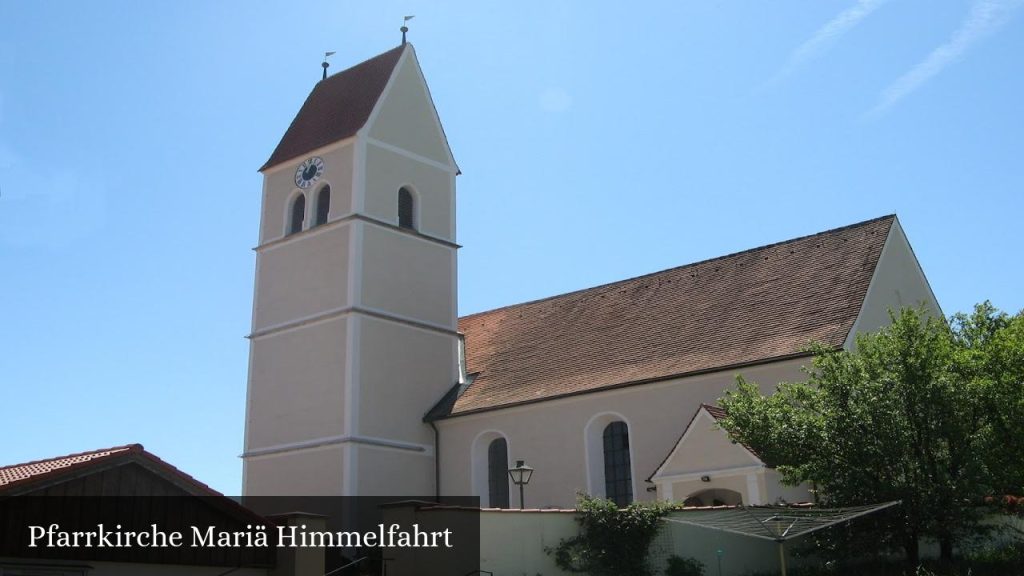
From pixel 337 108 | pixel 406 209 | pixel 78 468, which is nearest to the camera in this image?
pixel 78 468

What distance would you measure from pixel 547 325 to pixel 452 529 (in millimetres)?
14123

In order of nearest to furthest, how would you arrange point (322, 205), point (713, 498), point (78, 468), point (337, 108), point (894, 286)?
point (78, 468)
point (713, 498)
point (894, 286)
point (322, 205)
point (337, 108)

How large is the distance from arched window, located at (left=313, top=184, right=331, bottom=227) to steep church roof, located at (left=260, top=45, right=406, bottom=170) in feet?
4.63

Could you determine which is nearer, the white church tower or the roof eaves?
the roof eaves

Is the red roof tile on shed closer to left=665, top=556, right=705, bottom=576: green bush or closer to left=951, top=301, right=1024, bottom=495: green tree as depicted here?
left=665, top=556, right=705, bottom=576: green bush

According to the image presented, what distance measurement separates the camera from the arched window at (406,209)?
32250 mm

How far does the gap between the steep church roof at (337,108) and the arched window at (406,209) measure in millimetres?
2440

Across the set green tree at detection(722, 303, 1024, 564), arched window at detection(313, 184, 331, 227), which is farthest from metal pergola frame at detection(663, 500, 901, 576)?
arched window at detection(313, 184, 331, 227)

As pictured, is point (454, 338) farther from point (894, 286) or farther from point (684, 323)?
point (894, 286)

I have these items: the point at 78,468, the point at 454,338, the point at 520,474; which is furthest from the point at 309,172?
the point at 78,468

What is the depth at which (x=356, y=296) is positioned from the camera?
29469 mm

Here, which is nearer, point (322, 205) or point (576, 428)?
point (576, 428)

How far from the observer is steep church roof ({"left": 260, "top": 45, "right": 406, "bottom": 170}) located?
32469 mm

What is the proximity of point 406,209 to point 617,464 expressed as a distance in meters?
10.7
